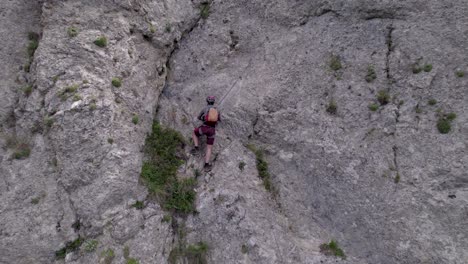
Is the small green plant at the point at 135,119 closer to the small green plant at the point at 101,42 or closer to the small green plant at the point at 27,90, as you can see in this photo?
the small green plant at the point at 101,42

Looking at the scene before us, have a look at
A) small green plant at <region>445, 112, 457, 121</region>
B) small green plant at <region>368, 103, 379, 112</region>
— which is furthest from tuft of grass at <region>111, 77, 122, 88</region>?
small green plant at <region>445, 112, 457, 121</region>

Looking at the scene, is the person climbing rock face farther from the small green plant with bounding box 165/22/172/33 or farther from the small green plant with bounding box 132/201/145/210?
the small green plant with bounding box 165/22/172/33

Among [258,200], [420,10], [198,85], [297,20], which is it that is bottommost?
[258,200]

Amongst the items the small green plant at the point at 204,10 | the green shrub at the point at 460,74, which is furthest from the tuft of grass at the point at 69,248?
the green shrub at the point at 460,74

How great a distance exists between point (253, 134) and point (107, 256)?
797 cm

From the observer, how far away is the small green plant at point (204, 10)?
53.7ft

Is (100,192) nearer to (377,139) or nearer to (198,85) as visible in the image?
(198,85)

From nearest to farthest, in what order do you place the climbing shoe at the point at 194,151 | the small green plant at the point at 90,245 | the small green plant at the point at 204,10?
1. the small green plant at the point at 90,245
2. the climbing shoe at the point at 194,151
3. the small green plant at the point at 204,10

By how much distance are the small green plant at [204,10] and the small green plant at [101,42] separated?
19.5 feet

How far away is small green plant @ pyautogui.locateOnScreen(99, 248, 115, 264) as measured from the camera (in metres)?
10.4

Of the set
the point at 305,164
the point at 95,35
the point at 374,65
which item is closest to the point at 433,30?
the point at 374,65

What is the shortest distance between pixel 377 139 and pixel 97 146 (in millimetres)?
11930

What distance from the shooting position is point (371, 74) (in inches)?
525

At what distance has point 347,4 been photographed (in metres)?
14.6
